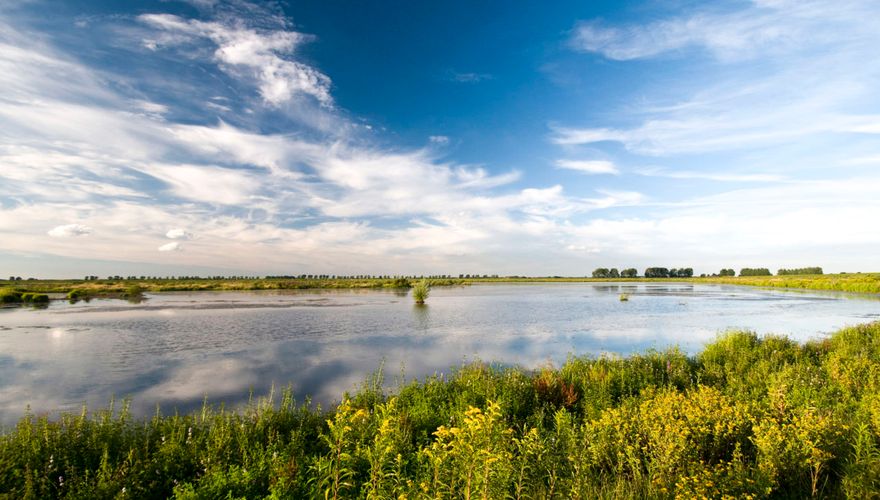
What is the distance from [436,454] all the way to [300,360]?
12.0m

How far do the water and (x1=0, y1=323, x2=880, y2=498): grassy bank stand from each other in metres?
3.12

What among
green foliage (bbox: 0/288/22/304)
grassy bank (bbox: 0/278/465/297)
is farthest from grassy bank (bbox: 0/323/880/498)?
grassy bank (bbox: 0/278/465/297)

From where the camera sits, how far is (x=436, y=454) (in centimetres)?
411

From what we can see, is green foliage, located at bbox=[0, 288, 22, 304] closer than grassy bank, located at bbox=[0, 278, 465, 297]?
Yes

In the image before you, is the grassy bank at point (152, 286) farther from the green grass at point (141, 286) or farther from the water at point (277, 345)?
the water at point (277, 345)

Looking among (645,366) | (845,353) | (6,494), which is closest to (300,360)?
(6,494)

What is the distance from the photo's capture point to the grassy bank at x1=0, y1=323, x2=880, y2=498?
415 cm

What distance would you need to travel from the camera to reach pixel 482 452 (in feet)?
11.6

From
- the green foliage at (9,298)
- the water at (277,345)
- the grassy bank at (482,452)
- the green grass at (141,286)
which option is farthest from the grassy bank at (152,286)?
the grassy bank at (482,452)

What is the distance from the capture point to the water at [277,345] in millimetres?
11211

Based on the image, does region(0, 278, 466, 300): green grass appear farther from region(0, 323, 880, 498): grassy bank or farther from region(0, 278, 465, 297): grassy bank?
region(0, 323, 880, 498): grassy bank

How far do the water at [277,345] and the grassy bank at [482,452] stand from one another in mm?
3124

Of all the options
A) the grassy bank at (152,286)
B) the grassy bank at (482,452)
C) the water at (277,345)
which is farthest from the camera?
the grassy bank at (152,286)

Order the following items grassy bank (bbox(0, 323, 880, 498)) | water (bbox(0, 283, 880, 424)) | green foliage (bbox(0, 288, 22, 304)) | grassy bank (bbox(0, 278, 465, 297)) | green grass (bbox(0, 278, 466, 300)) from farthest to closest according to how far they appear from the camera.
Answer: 1. grassy bank (bbox(0, 278, 465, 297))
2. green grass (bbox(0, 278, 466, 300))
3. green foliage (bbox(0, 288, 22, 304))
4. water (bbox(0, 283, 880, 424))
5. grassy bank (bbox(0, 323, 880, 498))
